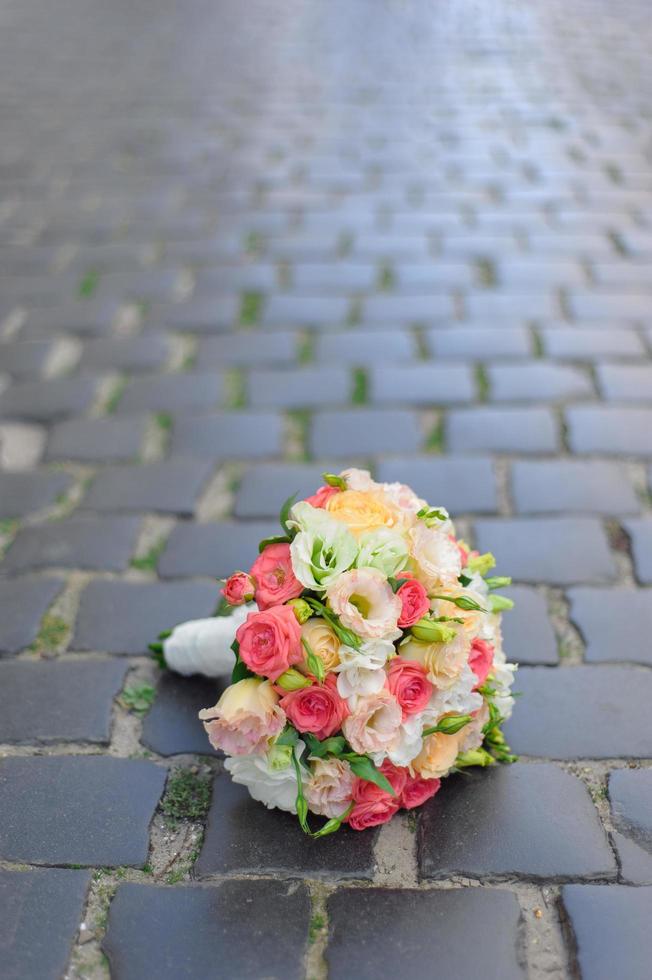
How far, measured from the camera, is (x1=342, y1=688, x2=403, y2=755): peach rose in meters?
1.70

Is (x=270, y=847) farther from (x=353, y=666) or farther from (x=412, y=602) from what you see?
(x=412, y=602)

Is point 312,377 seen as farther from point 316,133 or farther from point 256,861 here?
point 316,133

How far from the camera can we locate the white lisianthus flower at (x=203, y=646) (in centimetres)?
212

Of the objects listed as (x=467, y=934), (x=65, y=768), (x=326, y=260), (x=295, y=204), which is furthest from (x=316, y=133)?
(x=467, y=934)

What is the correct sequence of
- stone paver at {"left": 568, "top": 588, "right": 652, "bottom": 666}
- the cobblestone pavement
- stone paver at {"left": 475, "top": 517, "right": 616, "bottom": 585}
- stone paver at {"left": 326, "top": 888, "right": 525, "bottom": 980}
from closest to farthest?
stone paver at {"left": 326, "top": 888, "right": 525, "bottom": 980}, the cobblestone pavement, stone paver at {"left": 568, "top": 588, "right": 652, "bottom": 666}, stone paver at {"left": 475, "top": 517, "right": 616, "bottom": 585}

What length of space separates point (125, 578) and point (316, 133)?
15.2ft

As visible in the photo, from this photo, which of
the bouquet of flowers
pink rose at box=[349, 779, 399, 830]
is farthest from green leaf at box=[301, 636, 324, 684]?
pink rose at box=[349, 779, 399, 830]

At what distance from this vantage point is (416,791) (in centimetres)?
187

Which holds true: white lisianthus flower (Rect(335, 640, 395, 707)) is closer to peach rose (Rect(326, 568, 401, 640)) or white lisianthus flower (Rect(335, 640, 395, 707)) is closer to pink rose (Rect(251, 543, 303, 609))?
peach rose (Rect(326, 568, 401, 640))

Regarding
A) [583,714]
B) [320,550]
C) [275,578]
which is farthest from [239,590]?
[583,714]

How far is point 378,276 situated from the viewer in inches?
170

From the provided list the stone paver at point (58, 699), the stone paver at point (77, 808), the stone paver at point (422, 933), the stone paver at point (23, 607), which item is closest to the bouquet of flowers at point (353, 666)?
the stone paver at point (422, 933)

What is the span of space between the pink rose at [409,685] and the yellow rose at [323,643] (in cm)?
12

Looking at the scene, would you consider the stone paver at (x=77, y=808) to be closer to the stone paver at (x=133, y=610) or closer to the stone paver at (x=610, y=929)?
the stone paver at (x=133, y=610)
